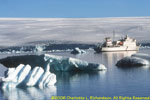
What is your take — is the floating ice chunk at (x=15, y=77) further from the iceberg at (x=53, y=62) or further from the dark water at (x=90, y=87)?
the iceberg at (x=53, y=62)

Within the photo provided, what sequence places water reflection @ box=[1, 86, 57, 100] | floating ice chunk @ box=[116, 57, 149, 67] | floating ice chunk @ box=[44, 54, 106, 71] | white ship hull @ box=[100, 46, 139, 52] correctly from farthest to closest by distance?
white ship hull @ box=[100, 46, 139, 52] < floating ice chunk @ box=[116, 57, 149, 67] < floating ice chunk @ box=[44, 54, 106, 71] < water reflection @ box=[1, 86, 57, 100]

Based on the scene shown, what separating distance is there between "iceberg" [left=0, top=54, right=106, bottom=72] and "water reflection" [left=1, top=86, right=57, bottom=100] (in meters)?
4.77

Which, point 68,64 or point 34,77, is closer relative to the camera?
point 34,77

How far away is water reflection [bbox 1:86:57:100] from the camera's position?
560 inches

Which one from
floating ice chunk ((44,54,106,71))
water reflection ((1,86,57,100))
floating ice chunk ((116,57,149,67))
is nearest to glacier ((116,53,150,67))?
floating ice chunk ((116,57,149,67))

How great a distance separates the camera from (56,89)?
52.2ft

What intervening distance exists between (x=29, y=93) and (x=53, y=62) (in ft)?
21.0

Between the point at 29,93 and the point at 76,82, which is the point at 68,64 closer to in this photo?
the point at 76,82

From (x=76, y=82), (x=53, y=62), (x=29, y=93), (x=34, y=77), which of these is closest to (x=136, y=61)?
(x=53, y=62)

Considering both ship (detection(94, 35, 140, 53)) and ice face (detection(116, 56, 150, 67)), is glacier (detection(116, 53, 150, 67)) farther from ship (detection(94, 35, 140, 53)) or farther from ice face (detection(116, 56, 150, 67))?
ship (detection(94, 35, 140, 53))

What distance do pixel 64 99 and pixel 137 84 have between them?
4699 millimetres

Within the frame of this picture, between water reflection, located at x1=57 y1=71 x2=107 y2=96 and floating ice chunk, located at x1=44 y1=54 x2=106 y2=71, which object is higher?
floating ice chunk, located at x1=44 y1=54 x2=106 y2=71

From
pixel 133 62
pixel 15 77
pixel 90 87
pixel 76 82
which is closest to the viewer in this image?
pixel 15 77

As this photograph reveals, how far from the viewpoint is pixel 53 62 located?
21188mm
